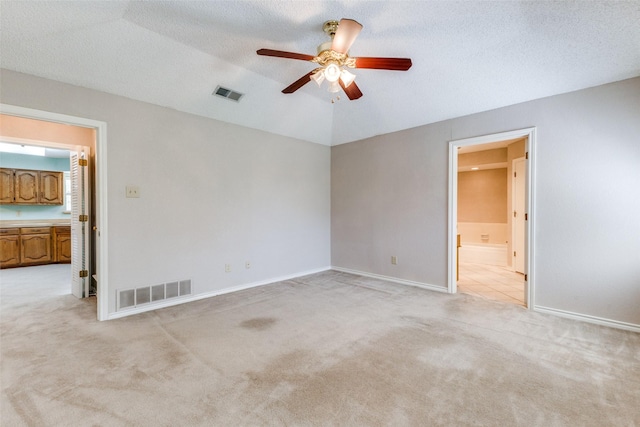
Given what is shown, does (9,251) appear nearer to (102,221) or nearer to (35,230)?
(35,230)

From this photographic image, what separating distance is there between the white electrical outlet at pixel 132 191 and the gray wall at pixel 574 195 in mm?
3762

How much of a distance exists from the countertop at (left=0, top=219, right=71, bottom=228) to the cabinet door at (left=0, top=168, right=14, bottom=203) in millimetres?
471

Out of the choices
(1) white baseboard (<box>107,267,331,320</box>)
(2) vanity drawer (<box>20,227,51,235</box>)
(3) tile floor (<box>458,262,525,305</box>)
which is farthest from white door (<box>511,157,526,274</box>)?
(2) vanity drawer (<box>20,227,51,235</box>)

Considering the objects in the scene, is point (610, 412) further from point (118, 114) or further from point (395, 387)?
point (118, 114)

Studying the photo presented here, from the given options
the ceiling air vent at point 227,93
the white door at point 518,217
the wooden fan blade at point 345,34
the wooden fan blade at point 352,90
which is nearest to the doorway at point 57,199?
the ceiling air vent at point 227,93

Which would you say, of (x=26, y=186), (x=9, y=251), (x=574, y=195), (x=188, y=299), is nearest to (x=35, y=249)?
(x=9, y=251)

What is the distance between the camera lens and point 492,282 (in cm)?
457

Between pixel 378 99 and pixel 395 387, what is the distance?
3.45 m

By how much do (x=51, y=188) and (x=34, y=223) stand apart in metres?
0.87

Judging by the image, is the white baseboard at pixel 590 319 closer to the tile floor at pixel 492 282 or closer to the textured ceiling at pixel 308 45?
the tile floor at pixel 492 282

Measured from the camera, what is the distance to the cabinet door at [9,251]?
18.2ft

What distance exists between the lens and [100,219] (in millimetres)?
3020

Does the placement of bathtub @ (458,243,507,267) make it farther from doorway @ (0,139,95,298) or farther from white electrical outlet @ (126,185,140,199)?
doorway @ (0,139,95,298)

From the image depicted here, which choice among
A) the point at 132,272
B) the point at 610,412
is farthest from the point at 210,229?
the point at 610,412
